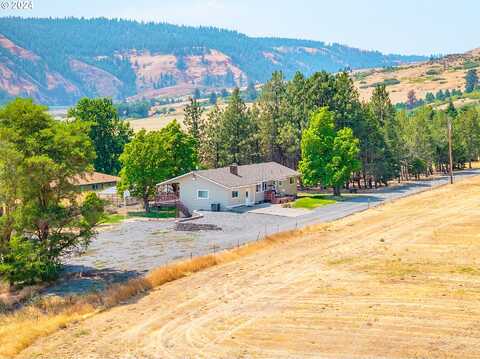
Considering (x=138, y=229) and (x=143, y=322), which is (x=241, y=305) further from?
(x=138, y=229)

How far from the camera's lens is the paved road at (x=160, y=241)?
131 feet

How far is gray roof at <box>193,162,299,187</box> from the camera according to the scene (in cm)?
6575

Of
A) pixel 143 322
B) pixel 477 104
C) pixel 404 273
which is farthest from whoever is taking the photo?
pixel 477 104

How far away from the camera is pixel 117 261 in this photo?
43.2m

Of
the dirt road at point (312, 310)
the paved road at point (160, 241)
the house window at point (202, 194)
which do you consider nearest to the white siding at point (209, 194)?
the house window at point (202, 194)

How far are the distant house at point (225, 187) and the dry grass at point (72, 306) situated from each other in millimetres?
21574

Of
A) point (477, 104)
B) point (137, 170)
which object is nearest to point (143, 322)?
point (137, 170)

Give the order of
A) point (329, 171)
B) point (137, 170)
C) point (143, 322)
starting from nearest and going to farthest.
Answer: point (143, 322)
point (137, 170)
point (329, 171)

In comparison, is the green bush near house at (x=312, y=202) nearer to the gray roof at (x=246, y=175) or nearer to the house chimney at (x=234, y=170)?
the gray roof at (x=246, y=175)

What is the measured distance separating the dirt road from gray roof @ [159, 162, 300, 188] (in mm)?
20367

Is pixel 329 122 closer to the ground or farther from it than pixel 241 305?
farther from it

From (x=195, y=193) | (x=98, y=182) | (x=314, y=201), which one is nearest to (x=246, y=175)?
(x=195, y=193)

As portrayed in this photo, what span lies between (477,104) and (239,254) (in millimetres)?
167117

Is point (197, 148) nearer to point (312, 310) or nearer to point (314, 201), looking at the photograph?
point (314, 201)
